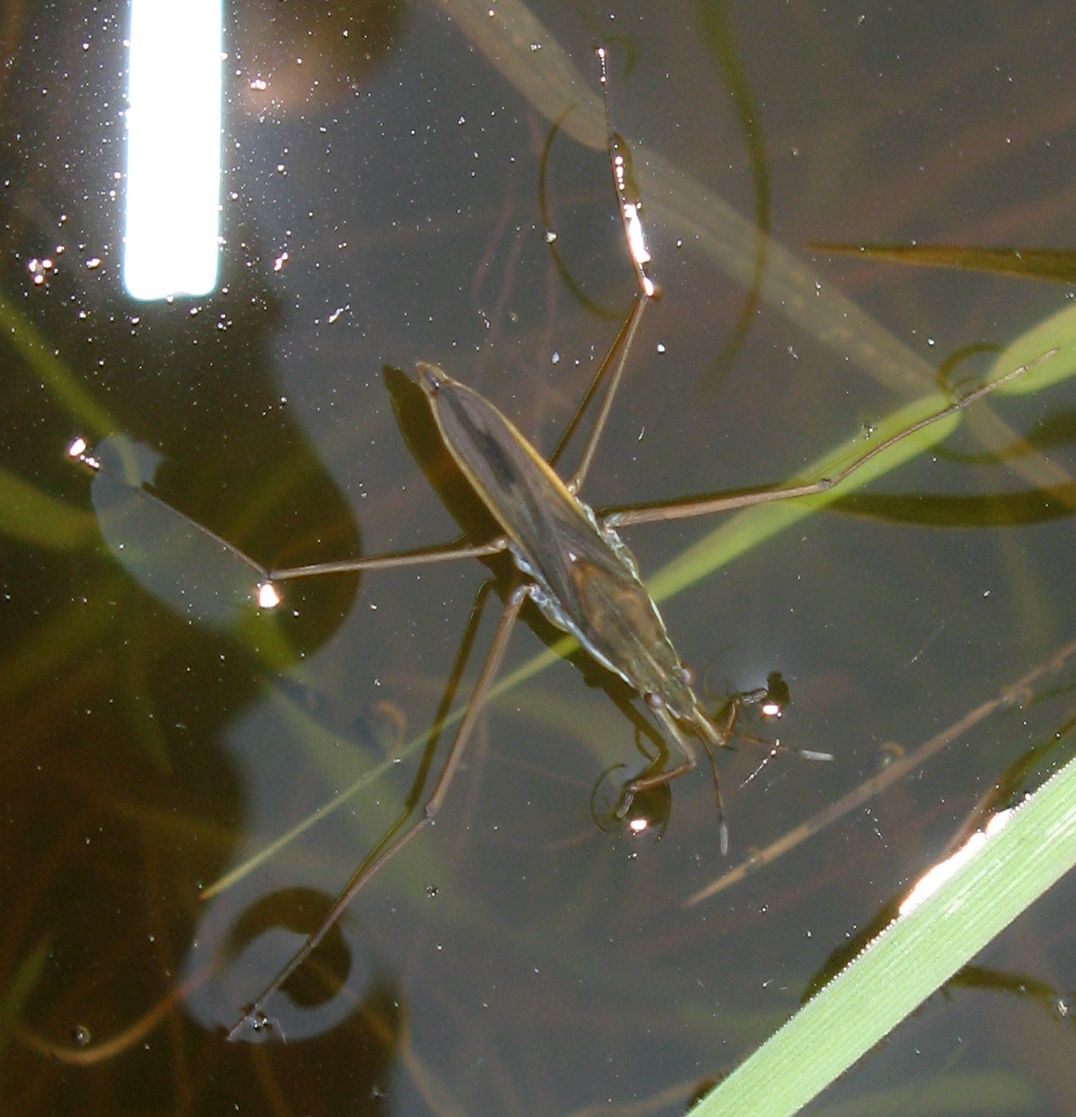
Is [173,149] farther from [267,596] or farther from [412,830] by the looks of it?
[412,830]

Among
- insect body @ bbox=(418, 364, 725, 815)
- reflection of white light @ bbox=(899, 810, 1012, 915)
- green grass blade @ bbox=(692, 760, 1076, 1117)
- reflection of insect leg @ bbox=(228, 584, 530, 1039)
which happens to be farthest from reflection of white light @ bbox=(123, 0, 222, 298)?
reflection of white light @ bbox=(899, 810, 1012, 915)

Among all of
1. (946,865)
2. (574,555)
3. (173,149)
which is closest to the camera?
(574,555)

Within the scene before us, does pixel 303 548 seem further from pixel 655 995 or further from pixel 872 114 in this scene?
pixel 872 114

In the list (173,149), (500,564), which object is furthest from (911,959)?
(173,149)

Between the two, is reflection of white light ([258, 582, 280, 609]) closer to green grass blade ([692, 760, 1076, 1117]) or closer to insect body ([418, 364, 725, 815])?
insect body ([418, 364, 725, 815])

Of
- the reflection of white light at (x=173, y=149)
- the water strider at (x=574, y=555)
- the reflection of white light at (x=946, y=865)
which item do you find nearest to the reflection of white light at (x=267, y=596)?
the water strider at (x=574, y=555)

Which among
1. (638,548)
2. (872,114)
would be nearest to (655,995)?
(638,548)
